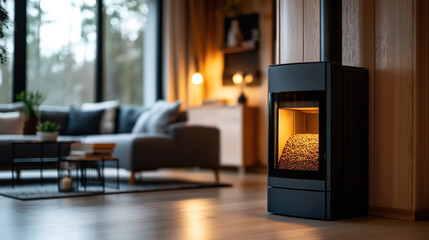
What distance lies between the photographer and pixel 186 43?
7.62 m

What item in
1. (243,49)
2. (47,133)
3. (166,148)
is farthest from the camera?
(243,49)

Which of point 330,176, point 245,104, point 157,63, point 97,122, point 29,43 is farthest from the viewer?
point 157,63

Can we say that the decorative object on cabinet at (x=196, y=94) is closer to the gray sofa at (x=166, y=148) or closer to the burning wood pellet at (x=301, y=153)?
the gray sofa at (x=166, y=148)

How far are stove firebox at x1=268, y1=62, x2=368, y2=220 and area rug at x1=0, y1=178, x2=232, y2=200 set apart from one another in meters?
1.61

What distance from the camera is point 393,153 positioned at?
10.2ft

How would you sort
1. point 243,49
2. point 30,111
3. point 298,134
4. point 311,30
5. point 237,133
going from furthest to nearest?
point 243,49 → point 237,133 → point 30,111 → point 311,30 → point 298,134

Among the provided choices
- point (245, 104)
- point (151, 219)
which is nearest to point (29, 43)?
point (245, 104)

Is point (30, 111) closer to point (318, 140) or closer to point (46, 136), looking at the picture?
point (46, 136)

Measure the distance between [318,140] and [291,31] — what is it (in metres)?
0.85

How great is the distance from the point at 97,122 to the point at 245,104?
192 cm

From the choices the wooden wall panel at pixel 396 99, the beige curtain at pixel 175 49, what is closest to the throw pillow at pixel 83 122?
the beige curtain at pixel 175 49

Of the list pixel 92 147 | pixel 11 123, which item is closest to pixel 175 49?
pixel 11 123

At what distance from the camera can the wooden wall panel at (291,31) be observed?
351 cm

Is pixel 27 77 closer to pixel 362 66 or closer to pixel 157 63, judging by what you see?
pixel 157 63
